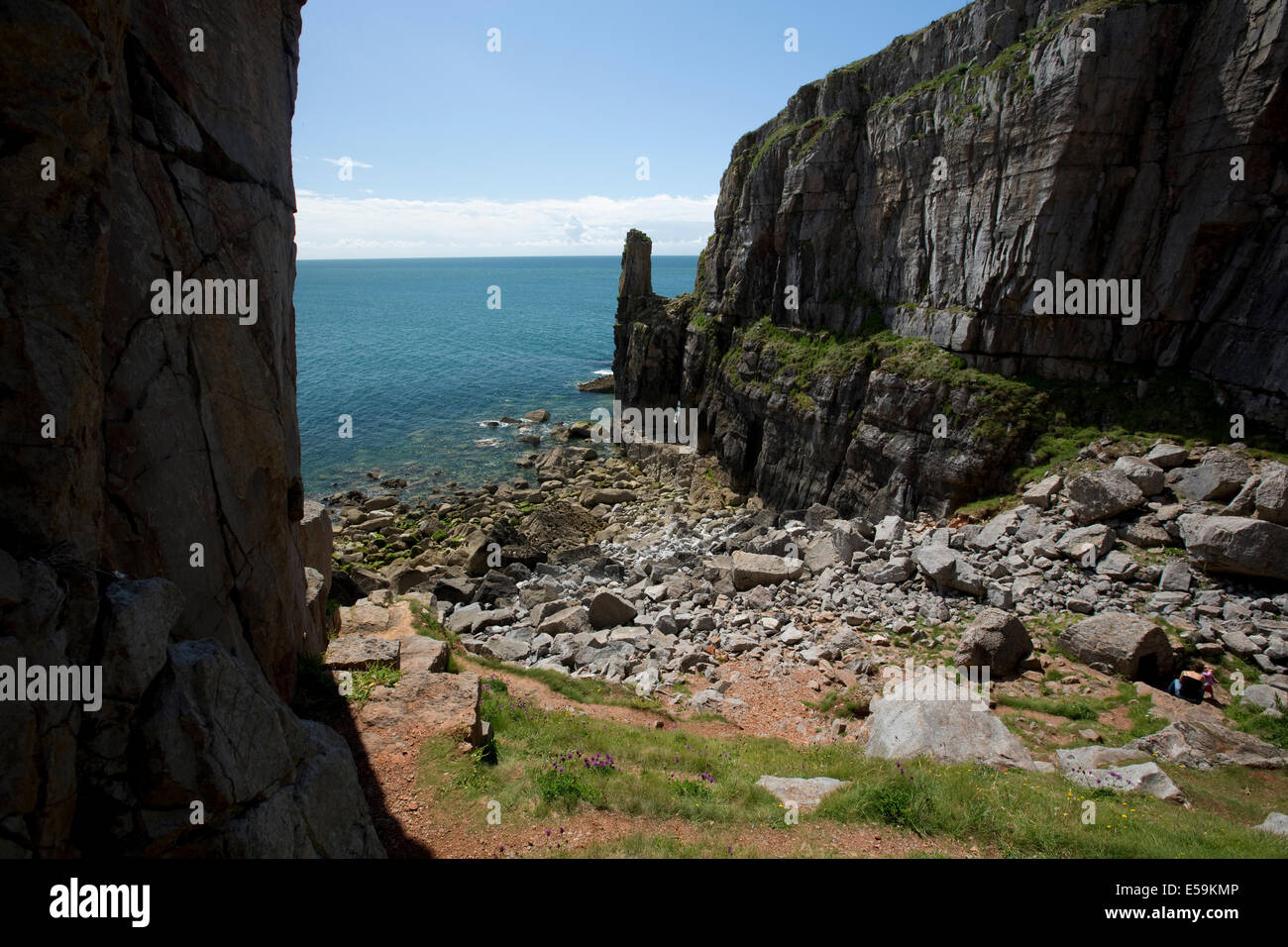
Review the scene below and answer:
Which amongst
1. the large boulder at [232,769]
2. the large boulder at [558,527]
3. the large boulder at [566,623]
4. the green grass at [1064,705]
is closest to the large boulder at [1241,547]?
the green grass at [1064,705]

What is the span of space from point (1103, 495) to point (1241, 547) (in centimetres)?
437

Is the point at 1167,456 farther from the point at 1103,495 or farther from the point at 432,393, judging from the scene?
the point at 432,393

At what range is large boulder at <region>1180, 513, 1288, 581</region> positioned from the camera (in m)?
17.3

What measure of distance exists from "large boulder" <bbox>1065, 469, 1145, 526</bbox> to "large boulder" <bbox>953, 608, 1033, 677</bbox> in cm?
664

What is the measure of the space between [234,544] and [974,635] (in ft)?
57.7

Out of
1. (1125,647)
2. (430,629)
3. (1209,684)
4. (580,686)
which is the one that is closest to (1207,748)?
(1209,684)

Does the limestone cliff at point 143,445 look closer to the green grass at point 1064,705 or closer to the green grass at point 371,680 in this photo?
the green grass at point 371,680

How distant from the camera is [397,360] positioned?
100 m

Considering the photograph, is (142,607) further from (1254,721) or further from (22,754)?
(1254,721)

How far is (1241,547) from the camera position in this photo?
1766 cm

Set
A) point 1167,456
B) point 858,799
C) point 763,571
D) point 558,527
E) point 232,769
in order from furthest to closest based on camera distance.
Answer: point 558,527, point 763,571, point 1167,456, point 858,799, point 232,769

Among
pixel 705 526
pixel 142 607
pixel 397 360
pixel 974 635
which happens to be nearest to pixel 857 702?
pixel 974 635

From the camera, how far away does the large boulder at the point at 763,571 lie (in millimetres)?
25516

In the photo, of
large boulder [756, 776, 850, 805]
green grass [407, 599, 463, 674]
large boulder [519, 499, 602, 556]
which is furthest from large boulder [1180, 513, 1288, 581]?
large boulder [519, 499, 602, 556]
